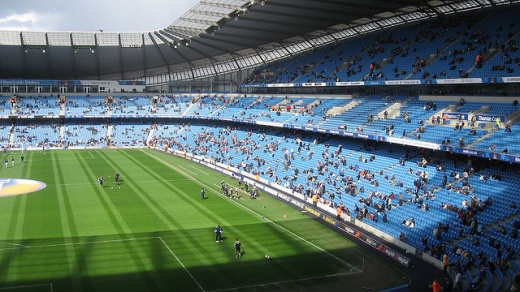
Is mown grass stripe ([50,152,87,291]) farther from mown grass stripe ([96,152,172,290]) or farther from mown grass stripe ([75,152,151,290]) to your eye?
mown grass stripe ([96,152,172,290])

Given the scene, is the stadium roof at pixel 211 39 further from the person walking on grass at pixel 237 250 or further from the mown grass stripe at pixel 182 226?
the person walking on grass at pixel 237 250

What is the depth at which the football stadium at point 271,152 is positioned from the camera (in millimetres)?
22797

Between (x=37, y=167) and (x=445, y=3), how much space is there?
44.5 metres

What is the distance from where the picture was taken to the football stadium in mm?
22797

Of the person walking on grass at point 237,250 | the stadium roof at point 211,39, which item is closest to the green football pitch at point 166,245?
the person walking on grass at point 237,250

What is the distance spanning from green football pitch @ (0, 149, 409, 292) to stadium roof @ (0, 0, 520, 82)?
64.5ft

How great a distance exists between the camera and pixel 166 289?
19812 millimetres

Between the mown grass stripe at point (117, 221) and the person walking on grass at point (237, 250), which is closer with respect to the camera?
the mown grass stripe at point (117, 221)

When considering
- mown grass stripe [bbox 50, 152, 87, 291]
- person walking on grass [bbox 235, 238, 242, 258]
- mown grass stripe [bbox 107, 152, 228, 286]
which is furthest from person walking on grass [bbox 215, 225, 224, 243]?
mown grass stripe [bbox 50, 152, 87, 291]

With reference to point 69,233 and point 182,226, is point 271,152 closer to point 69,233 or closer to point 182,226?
point 182,226

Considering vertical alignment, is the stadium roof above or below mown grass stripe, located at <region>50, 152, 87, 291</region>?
above

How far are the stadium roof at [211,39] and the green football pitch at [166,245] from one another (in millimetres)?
19665

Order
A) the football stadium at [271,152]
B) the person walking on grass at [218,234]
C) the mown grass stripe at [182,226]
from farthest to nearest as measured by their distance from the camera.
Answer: the person walking on grass at [218,234] < the mown grass stripe at [182,226] < the football stadium at [271,152]

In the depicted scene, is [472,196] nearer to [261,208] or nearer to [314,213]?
[314,213]
